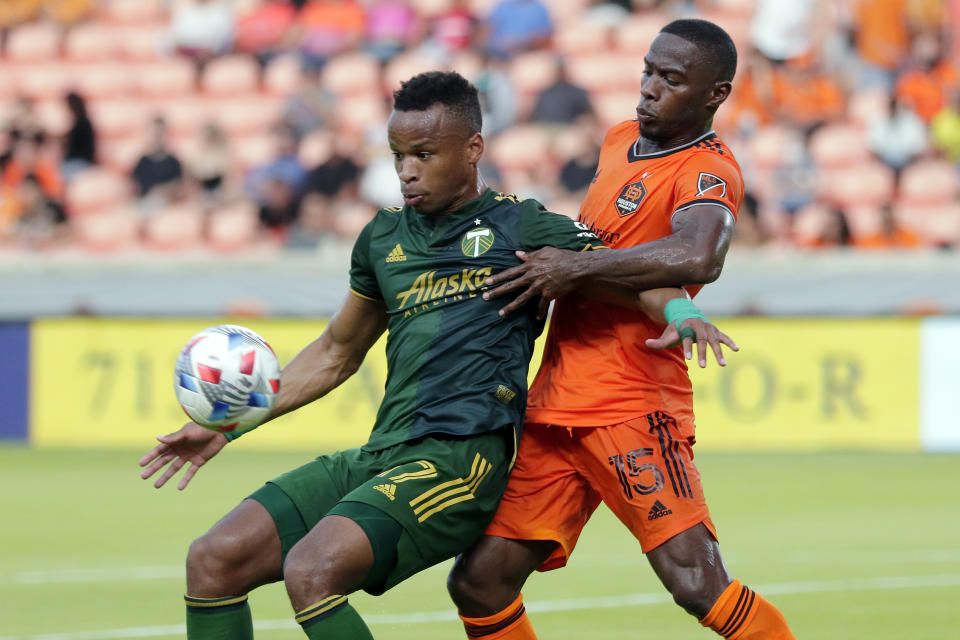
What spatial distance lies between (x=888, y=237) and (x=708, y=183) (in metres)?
10.5

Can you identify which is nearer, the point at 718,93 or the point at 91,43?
the point at 718,93

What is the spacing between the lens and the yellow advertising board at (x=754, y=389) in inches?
548

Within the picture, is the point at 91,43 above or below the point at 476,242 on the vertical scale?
above

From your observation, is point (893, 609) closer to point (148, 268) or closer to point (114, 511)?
point (114, 511)

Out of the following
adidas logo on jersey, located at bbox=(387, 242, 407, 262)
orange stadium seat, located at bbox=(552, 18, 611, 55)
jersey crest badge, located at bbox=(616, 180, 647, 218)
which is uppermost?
→ orange stadium seat, located at bbox=(552, 18, 611, 55)

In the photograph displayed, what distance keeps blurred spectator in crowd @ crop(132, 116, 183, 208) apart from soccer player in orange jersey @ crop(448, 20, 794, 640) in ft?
40.4

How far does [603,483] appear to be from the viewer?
511cm

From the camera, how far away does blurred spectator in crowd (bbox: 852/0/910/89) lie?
17.1 metres

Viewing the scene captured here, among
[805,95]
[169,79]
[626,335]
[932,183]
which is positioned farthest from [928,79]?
[626,335]

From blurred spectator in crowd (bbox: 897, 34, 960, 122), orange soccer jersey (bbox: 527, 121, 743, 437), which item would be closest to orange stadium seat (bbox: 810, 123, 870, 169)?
blurred spectator in crowd (bbox: 897, 34, 960, 122)

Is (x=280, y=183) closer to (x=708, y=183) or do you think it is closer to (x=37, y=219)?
(x=37, y=219)

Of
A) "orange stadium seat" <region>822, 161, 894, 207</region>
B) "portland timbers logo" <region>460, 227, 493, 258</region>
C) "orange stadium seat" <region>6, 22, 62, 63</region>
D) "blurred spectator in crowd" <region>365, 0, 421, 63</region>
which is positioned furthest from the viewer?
"orange stadium seat" <region>6, 22, 62, 63</region>

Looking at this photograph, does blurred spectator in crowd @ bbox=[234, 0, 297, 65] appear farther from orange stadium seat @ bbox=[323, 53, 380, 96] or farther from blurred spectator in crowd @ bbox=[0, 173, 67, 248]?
blurred spectator in crowd @ bbox=[0, 173, 67, 248]

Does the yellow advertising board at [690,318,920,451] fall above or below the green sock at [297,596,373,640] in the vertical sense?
below
